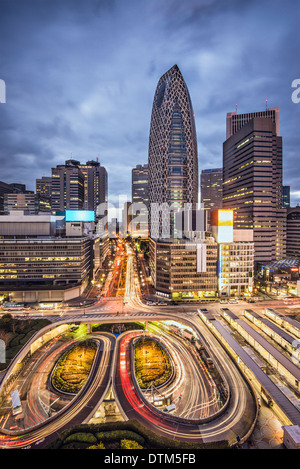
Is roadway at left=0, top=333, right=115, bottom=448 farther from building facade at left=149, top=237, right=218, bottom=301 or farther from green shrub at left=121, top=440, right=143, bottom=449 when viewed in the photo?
building facade at left=149, top=237, right=218, bottom=301

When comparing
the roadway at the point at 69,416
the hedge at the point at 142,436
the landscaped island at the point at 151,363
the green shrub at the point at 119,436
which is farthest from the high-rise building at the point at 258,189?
the green shrub at the point at 119,436

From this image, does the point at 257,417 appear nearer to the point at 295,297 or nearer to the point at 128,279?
the point at 295,297

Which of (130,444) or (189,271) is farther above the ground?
(189,271)

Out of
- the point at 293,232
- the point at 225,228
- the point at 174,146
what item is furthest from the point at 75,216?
the point at 293,232

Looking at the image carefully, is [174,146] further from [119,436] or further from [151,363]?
[119,436]

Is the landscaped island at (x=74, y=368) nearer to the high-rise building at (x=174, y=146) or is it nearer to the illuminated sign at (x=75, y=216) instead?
the illuminated sign at (x=75, y=216)

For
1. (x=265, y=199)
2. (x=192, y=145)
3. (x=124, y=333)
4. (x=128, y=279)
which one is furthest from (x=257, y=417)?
(x=192, y=145)
